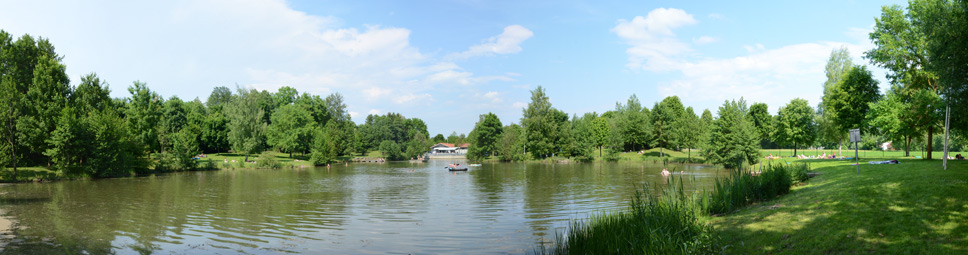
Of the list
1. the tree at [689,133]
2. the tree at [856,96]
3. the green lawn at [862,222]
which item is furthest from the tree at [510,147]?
Result: the green lawn at [862,222]

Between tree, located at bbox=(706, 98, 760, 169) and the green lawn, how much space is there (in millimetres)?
36293

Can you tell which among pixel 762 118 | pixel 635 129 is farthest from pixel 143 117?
pixel 762 118

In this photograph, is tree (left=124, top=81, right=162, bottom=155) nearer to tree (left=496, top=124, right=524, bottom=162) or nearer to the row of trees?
the row of trees

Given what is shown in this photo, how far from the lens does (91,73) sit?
47.2 m

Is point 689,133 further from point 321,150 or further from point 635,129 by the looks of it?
point 321,150

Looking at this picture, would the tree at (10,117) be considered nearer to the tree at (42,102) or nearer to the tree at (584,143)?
the tree at (42,102)

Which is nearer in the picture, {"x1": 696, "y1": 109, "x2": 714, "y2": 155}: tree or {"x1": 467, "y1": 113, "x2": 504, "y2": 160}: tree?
{"x1": 696, "y1": 109, "x2": 714, "y2": 155}: tree

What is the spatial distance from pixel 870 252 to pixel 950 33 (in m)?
11.4

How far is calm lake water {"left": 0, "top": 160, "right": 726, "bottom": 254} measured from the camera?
13.0 metres

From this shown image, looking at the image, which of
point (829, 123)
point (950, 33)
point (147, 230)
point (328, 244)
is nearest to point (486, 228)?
point (328, 244)

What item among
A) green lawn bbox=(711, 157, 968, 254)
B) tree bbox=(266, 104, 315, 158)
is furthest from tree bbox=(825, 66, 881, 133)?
tree bbox=(266, 104, 315, 158)

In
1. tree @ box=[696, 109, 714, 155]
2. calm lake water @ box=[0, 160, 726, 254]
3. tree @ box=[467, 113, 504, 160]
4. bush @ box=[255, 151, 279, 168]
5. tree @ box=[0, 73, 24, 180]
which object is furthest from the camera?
tree @ box=[467, 113, 504, 160]

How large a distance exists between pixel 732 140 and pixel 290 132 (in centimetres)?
6656

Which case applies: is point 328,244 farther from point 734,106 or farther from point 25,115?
point 734,106
